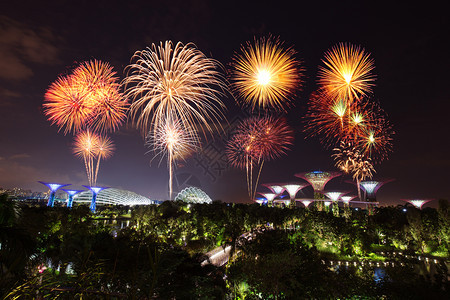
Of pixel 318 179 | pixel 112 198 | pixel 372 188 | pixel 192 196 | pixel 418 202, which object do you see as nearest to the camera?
pixel 372 188

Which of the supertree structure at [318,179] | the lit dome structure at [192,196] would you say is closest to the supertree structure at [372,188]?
the supertree structure at [318,179]

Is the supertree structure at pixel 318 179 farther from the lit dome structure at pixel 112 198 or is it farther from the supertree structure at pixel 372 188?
the lit dome structure at pixel 112 198

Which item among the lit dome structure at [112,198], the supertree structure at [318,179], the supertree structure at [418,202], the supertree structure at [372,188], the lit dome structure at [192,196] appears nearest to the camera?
the supertree structure at [372,188]

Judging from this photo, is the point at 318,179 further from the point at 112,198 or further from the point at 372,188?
the point at 112,198

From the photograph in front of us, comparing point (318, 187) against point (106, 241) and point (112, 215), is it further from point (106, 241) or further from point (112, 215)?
point (106, 241)

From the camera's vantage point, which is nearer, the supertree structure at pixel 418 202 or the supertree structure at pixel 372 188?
the supertree structure at pixel 372 188

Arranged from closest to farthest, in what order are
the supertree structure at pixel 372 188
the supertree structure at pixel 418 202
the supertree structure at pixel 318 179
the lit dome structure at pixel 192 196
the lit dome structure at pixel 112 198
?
1. the supertree structure at pixel 372 188
2. the supertree structure at pixel 318 179
3. the supertree structure at pixel 418 202
4. the lit dome structure at pixel 112 198
5. the lit dome structure at pixel 192 196

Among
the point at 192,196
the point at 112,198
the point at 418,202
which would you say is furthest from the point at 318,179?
the point at 112,198

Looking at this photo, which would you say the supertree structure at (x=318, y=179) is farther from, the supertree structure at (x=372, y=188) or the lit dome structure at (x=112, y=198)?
the lit dome structure at (x=112, y=198)

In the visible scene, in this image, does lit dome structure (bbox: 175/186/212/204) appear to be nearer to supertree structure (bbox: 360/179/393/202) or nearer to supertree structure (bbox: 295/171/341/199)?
supertree structure (bbox: 295/171/341/199)

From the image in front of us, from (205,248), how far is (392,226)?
36.6 metres

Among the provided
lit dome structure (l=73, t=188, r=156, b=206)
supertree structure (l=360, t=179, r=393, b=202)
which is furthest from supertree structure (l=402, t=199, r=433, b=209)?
lit dome structure (l=73, t=188, r=156, b=206)

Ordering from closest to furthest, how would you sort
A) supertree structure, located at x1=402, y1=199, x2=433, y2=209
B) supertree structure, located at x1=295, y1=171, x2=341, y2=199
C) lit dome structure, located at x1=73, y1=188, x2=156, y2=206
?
supertree structure, located at x1=295, y1=171, x2=341, y2=199 → supertree structure, located at x1=402, y1=199, x2=433, y2=209 → lit dome structure, located at x1=73, y1=188, x2=156, y2=206

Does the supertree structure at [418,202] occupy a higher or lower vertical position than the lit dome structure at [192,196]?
lower
